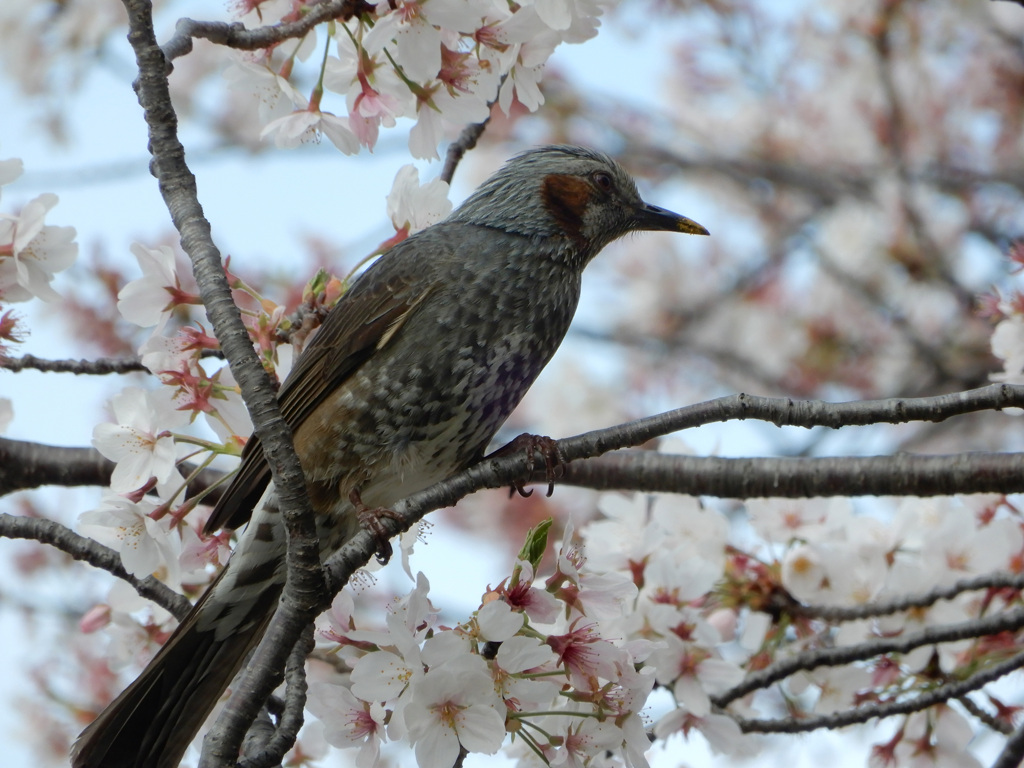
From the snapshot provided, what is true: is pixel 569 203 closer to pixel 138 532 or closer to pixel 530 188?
pixel 530 188

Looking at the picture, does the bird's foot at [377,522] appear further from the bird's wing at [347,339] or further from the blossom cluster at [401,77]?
the blossom cluster at [401,77]

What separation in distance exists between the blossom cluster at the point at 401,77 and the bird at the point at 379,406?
41 centimetres

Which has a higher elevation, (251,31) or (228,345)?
(251,31)

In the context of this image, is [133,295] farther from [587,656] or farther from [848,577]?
[848,577]

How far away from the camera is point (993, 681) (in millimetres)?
2578

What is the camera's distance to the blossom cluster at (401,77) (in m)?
2.50

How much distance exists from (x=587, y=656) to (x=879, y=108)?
22.4 ft

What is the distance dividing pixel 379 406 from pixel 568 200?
38.5 inches

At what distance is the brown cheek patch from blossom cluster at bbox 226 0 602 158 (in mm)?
612

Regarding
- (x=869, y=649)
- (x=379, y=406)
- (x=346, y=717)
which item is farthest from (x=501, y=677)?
(x=869, y=649)

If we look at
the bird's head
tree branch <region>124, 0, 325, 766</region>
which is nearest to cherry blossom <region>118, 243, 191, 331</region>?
tree branch <region>124, 0, 325, 766</region>

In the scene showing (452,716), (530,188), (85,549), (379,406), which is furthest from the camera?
(530,188)

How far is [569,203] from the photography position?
10.8 feet

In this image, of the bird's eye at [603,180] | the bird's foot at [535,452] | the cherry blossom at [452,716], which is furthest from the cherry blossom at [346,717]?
the bird's eye at [603,180]
